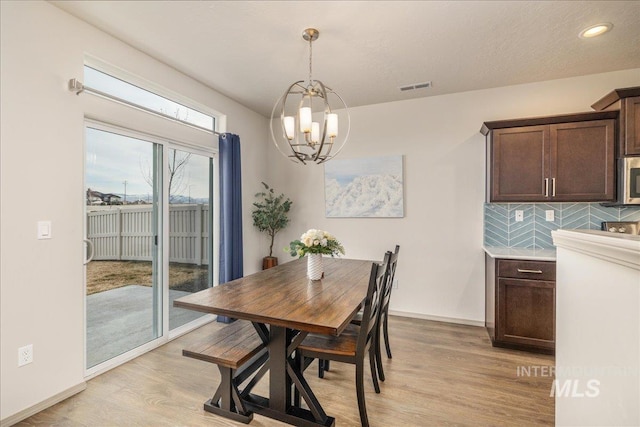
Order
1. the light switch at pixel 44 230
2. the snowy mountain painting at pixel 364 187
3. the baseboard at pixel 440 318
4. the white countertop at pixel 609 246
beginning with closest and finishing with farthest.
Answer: the white countertop at pixel 609 246 → the light switch at pixel 44 230 → the baseboard at pixel 440 318 → the snowy mountain painting at pixel 364 187

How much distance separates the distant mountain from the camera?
3953 mm

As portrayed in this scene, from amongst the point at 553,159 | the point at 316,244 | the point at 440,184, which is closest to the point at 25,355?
the point at 316,244

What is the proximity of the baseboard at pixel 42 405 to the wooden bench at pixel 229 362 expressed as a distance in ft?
3.49

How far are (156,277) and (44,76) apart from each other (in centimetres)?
192

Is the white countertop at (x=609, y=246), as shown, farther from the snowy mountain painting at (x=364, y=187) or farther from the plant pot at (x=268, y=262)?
the plant pot at (x=268, y=262)

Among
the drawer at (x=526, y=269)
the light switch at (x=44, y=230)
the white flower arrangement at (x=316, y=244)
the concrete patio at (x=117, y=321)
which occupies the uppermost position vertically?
the light switch at (x=44, y=230)

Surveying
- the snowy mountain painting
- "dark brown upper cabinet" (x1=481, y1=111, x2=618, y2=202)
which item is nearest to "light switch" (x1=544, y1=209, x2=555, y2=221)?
"dark brown upper cabinet" (x1=481, y1=111, x2=618, y2=202)

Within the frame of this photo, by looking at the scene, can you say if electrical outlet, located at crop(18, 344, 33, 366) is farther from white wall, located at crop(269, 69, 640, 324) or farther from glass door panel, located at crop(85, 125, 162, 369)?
white wall, located at crop(269, 69, 640, 324)

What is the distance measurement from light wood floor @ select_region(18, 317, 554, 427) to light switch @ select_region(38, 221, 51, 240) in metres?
1.20

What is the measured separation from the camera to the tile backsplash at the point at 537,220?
3.11 meters

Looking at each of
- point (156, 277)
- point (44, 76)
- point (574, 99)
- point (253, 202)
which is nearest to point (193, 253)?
point (156, 277)

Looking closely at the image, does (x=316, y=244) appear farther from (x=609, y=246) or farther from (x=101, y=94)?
(x=101, y=94)

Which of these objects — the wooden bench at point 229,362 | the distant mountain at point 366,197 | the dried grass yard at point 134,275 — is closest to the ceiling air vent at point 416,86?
the distant mountain at point 366,197

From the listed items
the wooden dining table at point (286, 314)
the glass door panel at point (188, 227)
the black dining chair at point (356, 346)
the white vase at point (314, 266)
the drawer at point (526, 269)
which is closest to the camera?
the wooden dining table at point (286, 314)
